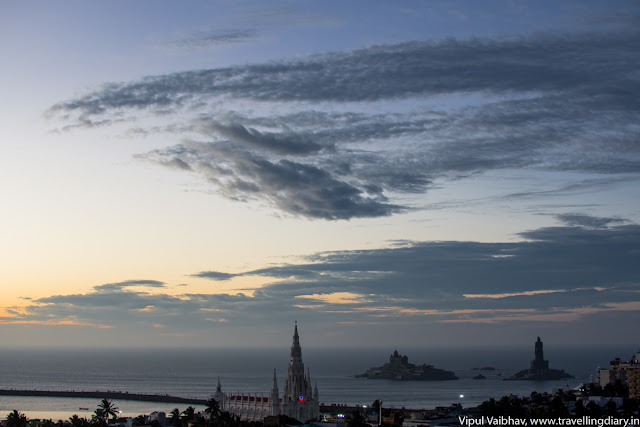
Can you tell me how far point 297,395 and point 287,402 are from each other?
2411 mm

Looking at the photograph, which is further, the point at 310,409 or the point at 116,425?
the point at 310,409

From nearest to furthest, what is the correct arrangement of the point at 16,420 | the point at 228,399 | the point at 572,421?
the point at 572,421 < the point at 16,420 < the point at 228,399

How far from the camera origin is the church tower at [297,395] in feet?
418

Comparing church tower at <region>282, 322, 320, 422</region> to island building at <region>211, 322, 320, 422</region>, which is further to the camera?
church tower at <region>282, 322, 320, 422</region>

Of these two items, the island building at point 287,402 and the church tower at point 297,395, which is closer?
the island building at point 287,402

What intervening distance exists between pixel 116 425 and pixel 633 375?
368ft

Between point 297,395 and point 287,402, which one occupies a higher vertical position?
point 297,395

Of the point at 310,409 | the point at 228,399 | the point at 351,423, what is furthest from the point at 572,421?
the point at 228,399

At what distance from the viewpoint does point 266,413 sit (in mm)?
125938

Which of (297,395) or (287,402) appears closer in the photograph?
(287,402)

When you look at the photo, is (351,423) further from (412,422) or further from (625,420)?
(625,420)

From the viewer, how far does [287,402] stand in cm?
12788

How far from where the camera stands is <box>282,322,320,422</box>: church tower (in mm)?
127500

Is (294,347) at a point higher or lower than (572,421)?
higher
